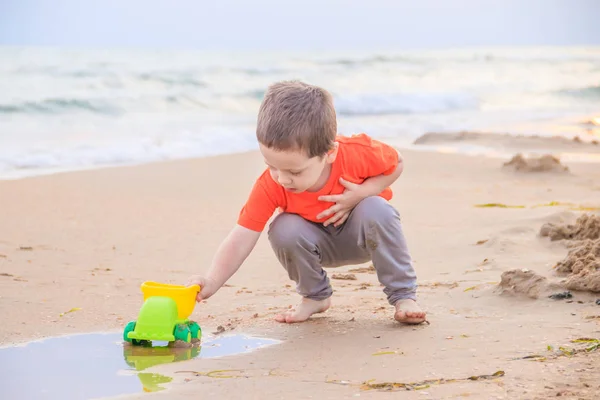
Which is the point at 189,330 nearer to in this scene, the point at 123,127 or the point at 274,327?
the point at 274,327

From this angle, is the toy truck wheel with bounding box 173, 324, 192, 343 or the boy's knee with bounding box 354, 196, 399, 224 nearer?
the toy truck wheel with bounding box 173, 324, 192, 343

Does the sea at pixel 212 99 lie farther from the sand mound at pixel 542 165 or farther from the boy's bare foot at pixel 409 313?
the boy's bare foot at pixel 409 313

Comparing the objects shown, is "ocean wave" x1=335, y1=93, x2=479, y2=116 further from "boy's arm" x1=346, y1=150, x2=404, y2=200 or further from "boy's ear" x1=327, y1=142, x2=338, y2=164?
"boy's ear" x1=327, y1=142, x2=338, y2=164

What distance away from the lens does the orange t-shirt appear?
3018mm

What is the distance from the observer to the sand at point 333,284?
2336 millimetres

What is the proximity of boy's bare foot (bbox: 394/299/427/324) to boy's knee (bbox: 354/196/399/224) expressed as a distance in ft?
1.01

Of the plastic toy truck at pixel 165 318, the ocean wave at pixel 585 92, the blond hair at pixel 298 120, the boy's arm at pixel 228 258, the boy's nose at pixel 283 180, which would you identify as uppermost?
the blond hair at pixel 298 120

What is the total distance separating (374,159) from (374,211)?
0.22 meters

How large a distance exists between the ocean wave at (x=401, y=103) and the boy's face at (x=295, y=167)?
12.3 metres

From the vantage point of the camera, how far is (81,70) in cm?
1833

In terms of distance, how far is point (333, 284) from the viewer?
3828 mm

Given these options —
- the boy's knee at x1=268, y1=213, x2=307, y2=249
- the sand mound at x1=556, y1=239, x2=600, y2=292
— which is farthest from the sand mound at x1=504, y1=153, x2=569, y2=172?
the boy's knee at x1=268, y1=213, x2=307, y2=249

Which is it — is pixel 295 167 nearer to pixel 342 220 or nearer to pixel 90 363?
pixel 342 220

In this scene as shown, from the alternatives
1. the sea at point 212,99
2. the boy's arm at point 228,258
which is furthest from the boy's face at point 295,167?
the sea at point 212,99
